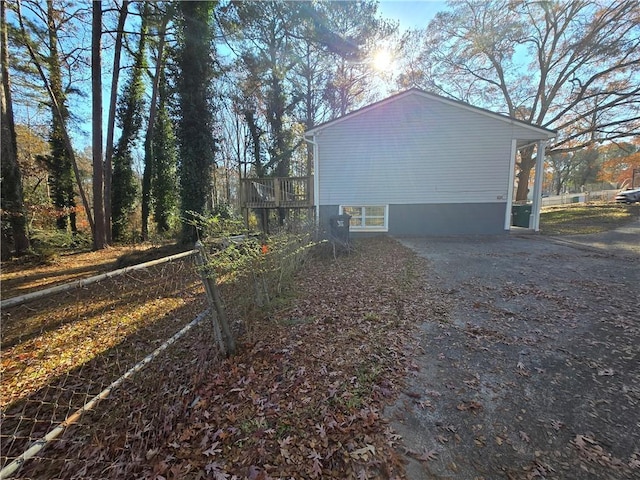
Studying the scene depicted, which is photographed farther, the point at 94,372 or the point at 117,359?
the point at 117,359

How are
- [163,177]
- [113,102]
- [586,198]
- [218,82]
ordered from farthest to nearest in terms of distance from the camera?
[586,198]
[163,177]
[218,82]
[113,102]

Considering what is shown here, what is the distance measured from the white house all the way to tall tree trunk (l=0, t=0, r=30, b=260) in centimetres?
1003

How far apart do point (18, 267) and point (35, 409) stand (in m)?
8.86

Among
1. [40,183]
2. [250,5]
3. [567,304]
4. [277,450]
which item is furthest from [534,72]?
[40,183]

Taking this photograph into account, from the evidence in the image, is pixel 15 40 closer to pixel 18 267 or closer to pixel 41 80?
pixel 41 80

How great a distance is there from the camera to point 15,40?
10.5 meters

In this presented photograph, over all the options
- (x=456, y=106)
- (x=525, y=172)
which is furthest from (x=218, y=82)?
(x=525, y=172)

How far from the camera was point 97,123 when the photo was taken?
1111 cm

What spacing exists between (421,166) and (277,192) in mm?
6114

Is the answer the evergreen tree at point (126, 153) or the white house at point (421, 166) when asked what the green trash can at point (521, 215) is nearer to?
the white house at point (421, 166)

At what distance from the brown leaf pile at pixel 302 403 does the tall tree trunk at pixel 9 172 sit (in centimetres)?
1066

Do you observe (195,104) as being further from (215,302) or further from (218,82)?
(215,302)

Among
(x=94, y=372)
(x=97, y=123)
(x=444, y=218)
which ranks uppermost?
(x=97, y=123)

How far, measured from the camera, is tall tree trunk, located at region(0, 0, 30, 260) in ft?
28.9
